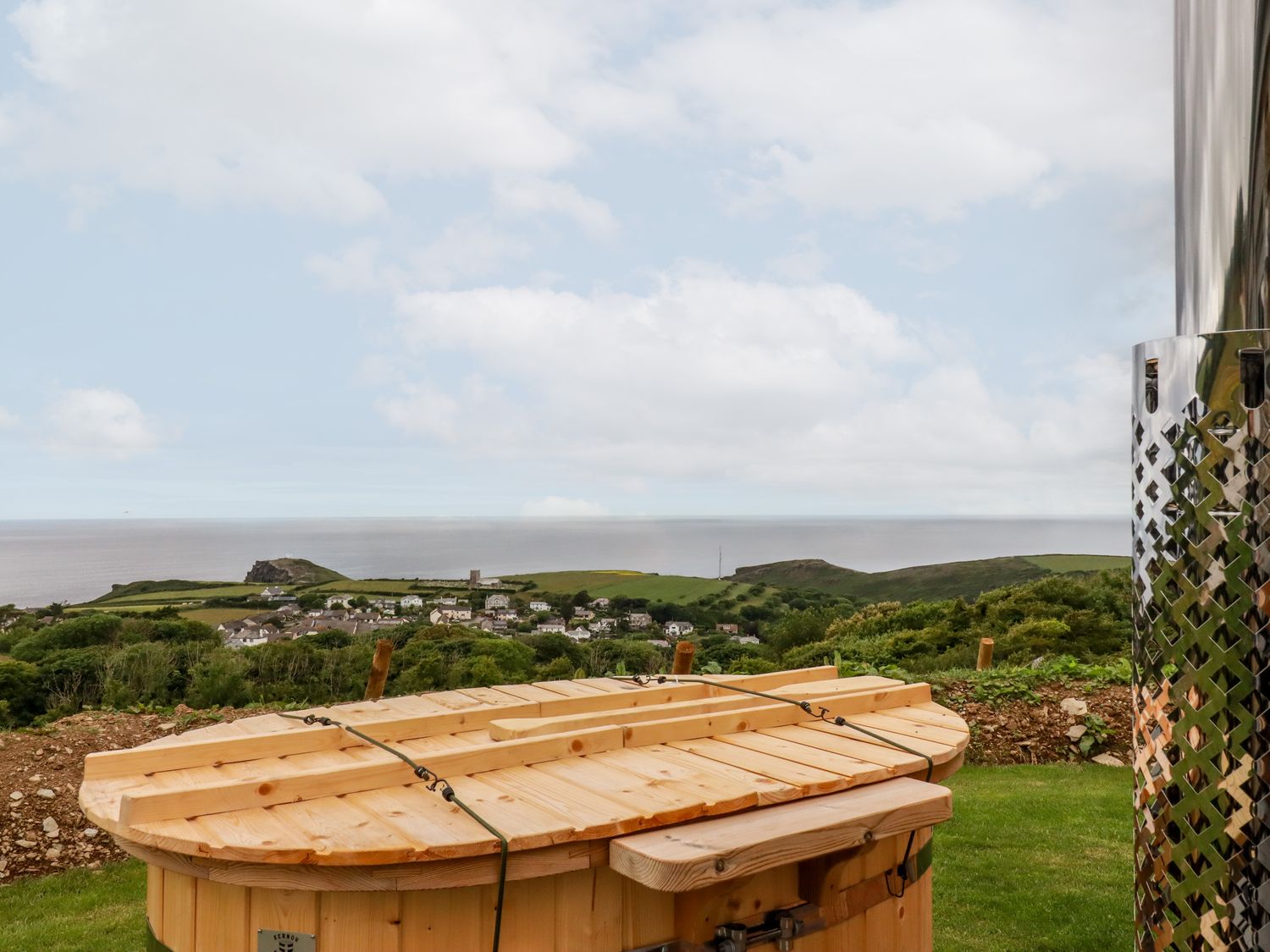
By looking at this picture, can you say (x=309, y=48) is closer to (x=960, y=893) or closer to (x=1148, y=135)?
(x=1148, y=135)

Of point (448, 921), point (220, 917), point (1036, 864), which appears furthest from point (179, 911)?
point (1036, 864)

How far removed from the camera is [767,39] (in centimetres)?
816

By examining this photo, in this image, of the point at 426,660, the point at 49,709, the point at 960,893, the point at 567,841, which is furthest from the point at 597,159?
the point at 567,841

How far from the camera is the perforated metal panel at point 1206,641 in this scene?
1192 millimetres

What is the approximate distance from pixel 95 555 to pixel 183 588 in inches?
272

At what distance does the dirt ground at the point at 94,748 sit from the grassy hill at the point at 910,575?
966cm

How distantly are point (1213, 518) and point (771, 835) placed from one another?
1.35 m

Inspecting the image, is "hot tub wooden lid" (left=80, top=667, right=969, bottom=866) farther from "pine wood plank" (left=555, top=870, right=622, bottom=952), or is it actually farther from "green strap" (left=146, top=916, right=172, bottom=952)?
"green strap" (left=146, top=916, right=172, bottom=952)

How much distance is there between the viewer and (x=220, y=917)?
6.98ft

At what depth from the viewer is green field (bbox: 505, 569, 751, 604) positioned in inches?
576

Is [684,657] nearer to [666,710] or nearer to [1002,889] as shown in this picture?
[1002,889]

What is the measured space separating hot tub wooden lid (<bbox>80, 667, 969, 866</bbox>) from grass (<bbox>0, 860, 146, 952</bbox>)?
208 centimetres

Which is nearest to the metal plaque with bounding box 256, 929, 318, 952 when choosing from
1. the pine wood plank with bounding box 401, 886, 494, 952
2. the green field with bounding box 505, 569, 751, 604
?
the pine wood plank with bounding box 401, 886, 494, 952

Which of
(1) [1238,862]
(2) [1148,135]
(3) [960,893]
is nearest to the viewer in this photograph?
(1) [1238,862]
